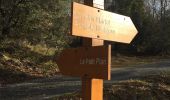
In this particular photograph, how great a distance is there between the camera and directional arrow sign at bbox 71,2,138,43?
4848mm

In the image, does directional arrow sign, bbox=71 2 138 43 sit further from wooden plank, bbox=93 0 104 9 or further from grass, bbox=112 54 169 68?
grass, bbox=112 54 169 68

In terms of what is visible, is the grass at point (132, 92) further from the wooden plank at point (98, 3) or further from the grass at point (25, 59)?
the grass at point (25, 59)

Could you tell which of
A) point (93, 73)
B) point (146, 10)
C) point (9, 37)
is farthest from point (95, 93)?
point (146, 10)

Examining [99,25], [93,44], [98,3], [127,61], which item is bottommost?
[127,61]

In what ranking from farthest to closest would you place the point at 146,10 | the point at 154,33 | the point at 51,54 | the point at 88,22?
the point at 146,10
the point at 154,33
the point at 51,54
the point at 88,22

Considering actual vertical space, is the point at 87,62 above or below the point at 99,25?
below

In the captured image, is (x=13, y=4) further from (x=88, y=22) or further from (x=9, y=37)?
(x=88, y=22)

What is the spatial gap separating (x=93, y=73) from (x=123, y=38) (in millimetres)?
770

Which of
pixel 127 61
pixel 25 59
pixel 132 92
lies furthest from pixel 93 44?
pixel 127 61

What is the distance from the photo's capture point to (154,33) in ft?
128

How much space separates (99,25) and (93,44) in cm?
26

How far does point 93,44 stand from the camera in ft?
17.0

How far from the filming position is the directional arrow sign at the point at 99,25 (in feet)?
15.9

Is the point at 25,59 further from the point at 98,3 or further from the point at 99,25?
the point at 99,25
